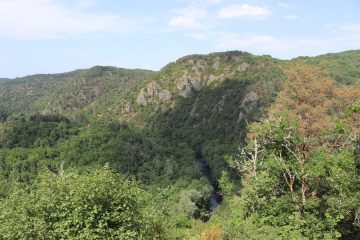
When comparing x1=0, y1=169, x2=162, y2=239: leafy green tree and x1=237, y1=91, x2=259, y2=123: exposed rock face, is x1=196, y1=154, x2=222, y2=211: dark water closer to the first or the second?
x1=237, y1=91, x2=259, y2=123: exposed rock face

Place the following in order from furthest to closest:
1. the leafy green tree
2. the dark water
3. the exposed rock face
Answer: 1. the exposed rock face
2. the dark water
3. the leafy green tree

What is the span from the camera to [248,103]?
17888 cm

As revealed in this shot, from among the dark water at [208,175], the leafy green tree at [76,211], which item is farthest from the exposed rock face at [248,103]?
the leafy green tree at [76,211]

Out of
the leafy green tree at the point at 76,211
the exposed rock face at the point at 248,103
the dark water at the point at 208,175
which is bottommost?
the dark water at the point at 208,175

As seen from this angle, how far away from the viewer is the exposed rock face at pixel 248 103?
575ft

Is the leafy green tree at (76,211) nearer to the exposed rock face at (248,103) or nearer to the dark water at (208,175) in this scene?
the dark water at (208,175)

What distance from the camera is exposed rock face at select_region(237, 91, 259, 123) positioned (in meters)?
175

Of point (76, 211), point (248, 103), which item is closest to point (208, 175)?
point (248, 103)

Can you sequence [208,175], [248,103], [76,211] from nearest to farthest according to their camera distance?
[76,211]
[208,175]
[248,103]

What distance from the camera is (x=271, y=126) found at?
27.8 meters

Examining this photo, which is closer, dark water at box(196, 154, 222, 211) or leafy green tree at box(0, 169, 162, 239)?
leafy green tree at box(0, 169, 162, 239)

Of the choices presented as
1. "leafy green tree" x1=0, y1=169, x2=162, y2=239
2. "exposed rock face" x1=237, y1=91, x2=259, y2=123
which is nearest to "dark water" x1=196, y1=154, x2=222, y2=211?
"exposed rock face" x1=237, y1=91, x2=259, y2=123

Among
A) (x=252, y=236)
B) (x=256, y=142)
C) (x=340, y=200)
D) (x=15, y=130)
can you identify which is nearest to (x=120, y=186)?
(x=252, y=236)

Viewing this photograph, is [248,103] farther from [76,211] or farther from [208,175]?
[76,211]
